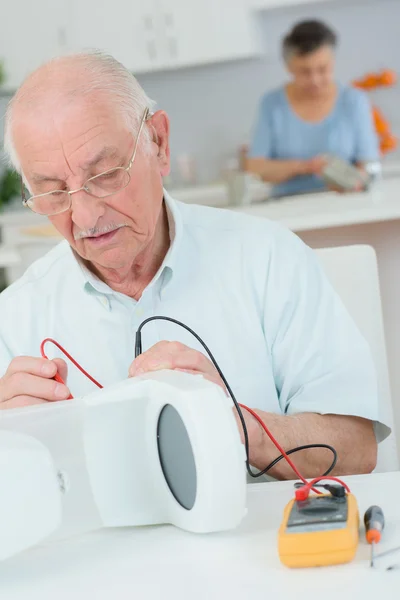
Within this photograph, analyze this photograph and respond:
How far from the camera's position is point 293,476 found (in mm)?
1278

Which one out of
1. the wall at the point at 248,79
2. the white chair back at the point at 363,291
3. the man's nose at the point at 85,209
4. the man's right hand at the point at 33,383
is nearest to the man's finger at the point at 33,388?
the man's right hand at the point at 33,383

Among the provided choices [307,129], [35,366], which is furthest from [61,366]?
[307,129]

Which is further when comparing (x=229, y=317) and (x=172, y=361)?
(x=229, y=317)

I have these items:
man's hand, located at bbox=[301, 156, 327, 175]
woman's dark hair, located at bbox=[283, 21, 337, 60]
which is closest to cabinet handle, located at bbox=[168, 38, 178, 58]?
woman's dark hair, located at bbox=[283, 21, 337, 60]

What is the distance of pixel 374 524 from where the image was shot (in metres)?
0.91

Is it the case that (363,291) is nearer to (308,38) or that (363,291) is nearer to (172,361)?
(172,361)

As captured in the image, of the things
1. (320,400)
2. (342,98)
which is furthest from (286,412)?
(342,98)

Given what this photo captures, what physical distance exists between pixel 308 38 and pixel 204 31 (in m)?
1.30

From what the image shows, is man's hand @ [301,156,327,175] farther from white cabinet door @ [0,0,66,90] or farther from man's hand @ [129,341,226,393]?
man's hand @ [129,341,226,393]

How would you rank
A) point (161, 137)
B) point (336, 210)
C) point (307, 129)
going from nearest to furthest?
1. point (161, 137)
2. point (336, 210)
3. point (307, 129)

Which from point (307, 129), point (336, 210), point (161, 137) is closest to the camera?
point (161, 137)

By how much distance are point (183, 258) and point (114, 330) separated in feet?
0.54

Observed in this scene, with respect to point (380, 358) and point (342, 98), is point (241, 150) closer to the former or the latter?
point (342, 98)

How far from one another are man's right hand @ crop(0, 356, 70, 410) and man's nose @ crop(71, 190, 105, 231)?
0.26 m
